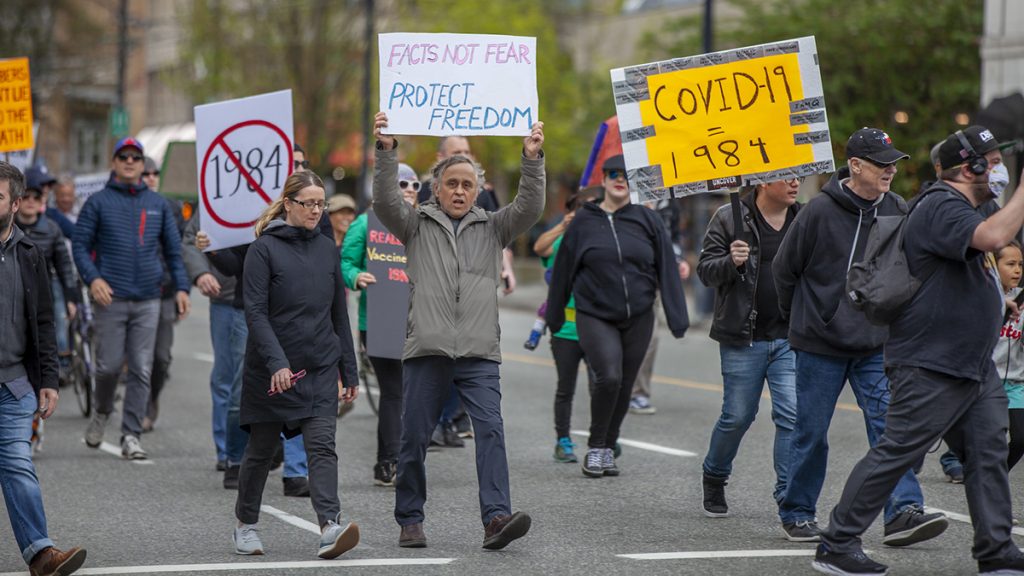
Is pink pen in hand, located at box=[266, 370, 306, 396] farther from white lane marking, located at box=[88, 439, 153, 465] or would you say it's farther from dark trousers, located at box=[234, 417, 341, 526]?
white lane marking, located at box=[88, 439, 153, 465]

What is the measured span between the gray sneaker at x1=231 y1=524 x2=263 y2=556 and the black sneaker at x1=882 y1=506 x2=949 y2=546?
3.00 m

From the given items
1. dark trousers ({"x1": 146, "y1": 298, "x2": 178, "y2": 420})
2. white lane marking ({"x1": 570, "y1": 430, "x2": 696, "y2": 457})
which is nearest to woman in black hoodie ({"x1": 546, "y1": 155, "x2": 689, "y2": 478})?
white lane marking ({"x1": 570, "y1": 430, "x2": 696, "y2": 457})

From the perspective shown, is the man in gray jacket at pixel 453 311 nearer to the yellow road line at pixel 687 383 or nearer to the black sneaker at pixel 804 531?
the black sneaker at pixel 804 531

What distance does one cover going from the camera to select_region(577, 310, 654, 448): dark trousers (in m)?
9.54

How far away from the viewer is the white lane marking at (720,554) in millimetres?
7090

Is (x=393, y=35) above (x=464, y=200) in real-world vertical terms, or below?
above

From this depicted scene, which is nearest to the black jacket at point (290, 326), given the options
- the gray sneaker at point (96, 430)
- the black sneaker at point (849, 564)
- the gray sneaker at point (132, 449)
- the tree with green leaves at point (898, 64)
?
the black sneaker at point (849, 564)

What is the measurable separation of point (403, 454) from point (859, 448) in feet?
14.6

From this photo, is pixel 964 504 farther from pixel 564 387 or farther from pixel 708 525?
pixel 564 387

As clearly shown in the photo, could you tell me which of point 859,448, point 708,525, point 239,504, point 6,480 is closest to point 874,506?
point 708,525

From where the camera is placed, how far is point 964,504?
8516 mm

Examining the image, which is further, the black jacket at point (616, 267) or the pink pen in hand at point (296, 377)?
the black jacket at point (616, 267)

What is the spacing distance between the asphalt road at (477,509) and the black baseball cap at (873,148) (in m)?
1.84

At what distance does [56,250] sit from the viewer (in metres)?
10.8
